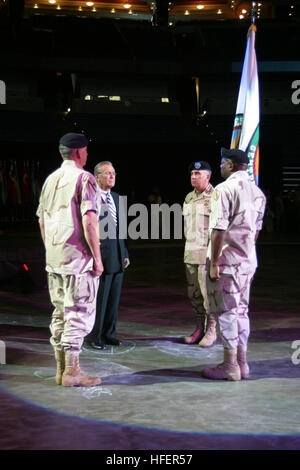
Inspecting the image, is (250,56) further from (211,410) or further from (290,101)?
(290,101)

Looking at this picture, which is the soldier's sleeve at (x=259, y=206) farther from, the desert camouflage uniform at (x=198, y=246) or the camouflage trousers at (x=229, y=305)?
the desert camouflage uniform at (x=198, y=246)

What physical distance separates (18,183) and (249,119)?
23.4m

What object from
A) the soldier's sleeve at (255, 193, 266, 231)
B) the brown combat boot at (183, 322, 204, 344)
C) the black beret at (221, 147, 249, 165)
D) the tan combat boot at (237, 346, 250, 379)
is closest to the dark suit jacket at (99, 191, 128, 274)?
the brown combat boot at (183, 322, 204, 344)

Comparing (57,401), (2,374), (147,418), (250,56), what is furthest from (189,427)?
(250,56)

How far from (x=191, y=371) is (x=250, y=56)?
13.3 ft

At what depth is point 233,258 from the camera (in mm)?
6008

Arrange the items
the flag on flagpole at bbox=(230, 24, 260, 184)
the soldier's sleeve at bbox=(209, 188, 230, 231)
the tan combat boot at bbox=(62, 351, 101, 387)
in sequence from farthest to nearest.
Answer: the flag on flagpole at bbox=(230, 24, 260, 184) < the soldier's sleeve at bbox=(209, 188, 230, 231) < the tan combat boot at bbox=(62, 351, 101, 387)

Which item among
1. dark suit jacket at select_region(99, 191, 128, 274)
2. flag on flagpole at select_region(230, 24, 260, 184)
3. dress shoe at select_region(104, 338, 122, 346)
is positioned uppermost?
flag on flagpole at select_region(230, 24, 260, 184)

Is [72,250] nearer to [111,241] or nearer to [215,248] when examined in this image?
[215,248]

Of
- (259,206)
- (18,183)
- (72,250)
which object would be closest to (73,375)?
(72,250)

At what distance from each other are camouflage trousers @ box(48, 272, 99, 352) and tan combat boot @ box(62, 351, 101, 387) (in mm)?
68

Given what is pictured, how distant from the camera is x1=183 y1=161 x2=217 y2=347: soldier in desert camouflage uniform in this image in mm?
7531

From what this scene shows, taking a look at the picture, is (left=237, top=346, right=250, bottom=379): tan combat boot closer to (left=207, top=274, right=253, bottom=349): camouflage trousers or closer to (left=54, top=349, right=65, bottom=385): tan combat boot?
Result: (left=207, top=274, right=253, bottom=349): camouflage trousers

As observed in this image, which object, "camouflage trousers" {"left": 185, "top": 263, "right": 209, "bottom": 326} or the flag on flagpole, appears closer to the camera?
"camouflage trousers" {"left": 185, "top": 263, "right": 209, "bottom": 326}
